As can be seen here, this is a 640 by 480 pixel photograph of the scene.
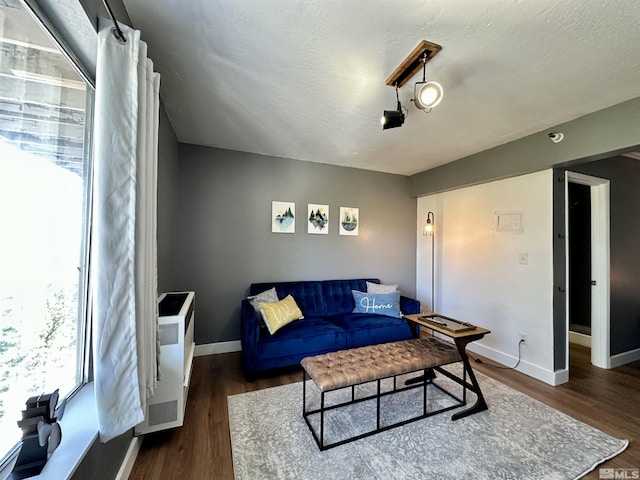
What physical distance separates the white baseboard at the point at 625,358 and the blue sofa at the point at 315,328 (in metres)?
2.24

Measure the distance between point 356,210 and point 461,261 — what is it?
1650 mm

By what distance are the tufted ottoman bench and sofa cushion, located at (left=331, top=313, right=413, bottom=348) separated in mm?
635

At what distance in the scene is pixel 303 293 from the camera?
342cm

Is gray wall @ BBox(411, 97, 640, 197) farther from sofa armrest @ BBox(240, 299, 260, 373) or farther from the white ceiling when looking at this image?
sofa armrest @ BBox(240, 299, 260, 373)

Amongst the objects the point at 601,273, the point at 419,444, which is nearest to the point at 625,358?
the point at 601,273

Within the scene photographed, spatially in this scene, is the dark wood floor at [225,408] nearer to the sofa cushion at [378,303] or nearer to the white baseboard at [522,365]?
the white baseboard at [522,365]

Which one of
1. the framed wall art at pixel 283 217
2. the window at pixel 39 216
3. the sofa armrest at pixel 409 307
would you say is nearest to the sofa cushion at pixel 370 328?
the sofa armrest at pixel 409 307

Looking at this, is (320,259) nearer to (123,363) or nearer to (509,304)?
(509,304)

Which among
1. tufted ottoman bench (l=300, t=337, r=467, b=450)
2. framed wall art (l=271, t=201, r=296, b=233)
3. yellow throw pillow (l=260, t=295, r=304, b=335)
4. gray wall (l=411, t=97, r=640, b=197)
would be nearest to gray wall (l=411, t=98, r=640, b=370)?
gray wall (l=411, t=97, r=640, b=197)

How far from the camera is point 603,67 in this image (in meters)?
1.69

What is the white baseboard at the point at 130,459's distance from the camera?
4.69 feet

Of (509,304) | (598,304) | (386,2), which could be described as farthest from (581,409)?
(386,2)

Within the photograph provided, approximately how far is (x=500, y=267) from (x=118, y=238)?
3.68m

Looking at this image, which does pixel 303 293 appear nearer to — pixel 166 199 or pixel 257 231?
pixel 257 231
